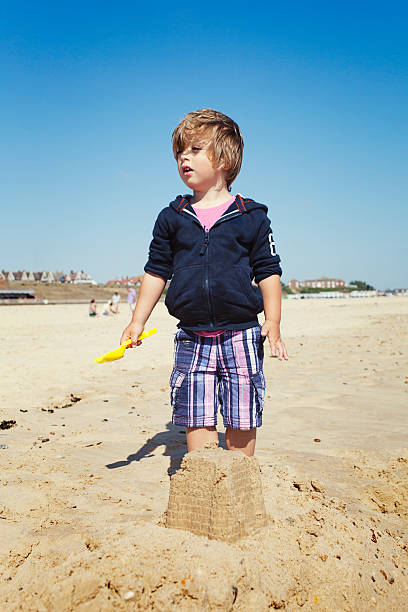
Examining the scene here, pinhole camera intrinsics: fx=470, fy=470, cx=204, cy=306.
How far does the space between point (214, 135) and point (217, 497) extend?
1854 millimetres

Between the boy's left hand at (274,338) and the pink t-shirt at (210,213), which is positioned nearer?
the boy's left hand at (274,338)

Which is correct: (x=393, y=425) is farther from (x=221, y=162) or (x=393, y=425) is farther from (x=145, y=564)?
(x=145, y=564)

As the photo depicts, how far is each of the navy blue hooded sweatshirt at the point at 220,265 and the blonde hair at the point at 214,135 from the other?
0.25 m

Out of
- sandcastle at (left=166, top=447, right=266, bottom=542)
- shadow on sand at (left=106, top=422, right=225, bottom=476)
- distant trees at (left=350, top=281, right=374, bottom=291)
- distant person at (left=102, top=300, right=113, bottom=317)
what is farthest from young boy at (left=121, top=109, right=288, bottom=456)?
distant trees at (left=350, top=281, right=374, bottom=291)

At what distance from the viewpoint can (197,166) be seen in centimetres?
263

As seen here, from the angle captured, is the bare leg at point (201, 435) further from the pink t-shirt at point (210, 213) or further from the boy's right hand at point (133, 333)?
the pink t-shirt at point (210, 213)

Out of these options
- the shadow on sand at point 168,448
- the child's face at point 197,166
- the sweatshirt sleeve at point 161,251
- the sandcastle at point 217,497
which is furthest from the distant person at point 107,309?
the sandcastle at point 217,497

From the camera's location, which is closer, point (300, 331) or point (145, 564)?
point (145, 564)

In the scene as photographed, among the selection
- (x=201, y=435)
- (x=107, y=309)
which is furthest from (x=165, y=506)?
(x=107, y=309)

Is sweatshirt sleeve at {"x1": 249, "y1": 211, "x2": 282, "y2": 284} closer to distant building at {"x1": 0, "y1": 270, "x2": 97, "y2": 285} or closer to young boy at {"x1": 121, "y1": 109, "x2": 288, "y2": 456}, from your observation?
young boy at {"x1": 121, "y1": 109, "x2": 288, "y2": 456}

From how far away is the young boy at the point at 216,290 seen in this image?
247 centimetres

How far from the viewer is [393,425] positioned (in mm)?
4145

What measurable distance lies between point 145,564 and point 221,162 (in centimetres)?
201

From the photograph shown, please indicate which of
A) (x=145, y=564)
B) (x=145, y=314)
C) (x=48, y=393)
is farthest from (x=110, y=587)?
Answer: (x=48, y=393)
